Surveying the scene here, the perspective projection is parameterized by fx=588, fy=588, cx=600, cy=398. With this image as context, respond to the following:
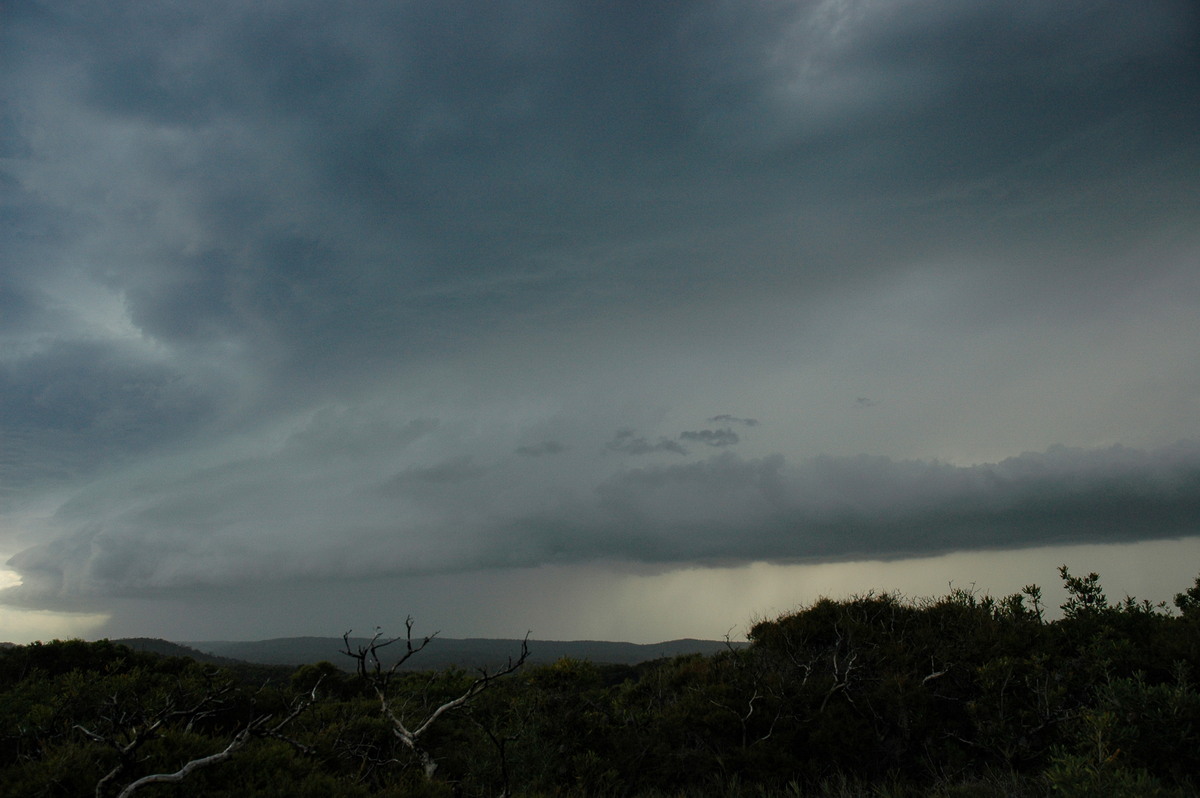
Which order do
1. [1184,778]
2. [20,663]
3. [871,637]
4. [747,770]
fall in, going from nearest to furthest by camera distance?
[1184,778] → [747,770] → [871,637] → [20,663]

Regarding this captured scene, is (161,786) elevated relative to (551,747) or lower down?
elevated

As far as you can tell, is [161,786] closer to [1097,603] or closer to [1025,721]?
[1025,721]

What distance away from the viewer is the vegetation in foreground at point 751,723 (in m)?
8.57

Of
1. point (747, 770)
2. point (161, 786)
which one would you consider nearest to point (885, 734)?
point (747, 770)

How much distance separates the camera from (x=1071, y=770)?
21.7 feet

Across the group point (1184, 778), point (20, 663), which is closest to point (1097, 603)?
point (1184, 778)

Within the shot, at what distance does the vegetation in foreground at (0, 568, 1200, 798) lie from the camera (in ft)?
28.1

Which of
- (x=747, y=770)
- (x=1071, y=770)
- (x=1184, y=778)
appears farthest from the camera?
(x=747, y=770)

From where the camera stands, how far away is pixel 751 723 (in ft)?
49.8

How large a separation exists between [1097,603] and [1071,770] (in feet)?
46.6

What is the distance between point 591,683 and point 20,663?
2319cm

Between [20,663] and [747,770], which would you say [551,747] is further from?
[20,663]

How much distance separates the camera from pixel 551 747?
14.2 m

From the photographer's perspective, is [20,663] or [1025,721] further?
[20,663]
